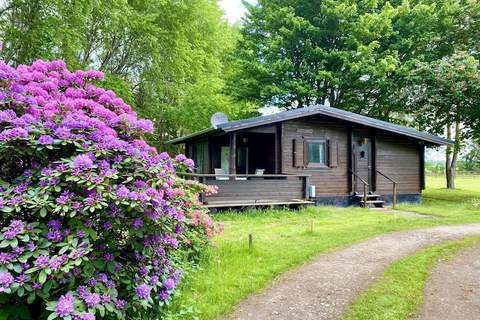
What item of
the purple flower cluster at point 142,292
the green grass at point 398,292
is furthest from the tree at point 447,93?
the purple flower cluster at point 142,292

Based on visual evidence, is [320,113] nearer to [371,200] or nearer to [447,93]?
[371,200]

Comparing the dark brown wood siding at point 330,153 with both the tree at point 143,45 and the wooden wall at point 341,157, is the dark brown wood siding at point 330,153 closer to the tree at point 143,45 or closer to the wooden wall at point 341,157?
the wooden wall at point 341,157

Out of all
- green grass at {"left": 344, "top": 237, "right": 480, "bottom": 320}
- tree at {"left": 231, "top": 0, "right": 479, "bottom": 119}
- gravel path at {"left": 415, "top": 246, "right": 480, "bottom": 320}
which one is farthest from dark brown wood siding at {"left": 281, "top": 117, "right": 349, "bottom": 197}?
gravel path at {"left": 415, "top": 246, "right": 480, "bottom": 320}

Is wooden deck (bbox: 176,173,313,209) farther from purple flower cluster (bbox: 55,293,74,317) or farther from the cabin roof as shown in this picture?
purple flower cluster (bbox: 55,293,74,317)

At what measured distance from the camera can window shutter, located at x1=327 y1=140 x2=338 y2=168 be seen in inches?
571

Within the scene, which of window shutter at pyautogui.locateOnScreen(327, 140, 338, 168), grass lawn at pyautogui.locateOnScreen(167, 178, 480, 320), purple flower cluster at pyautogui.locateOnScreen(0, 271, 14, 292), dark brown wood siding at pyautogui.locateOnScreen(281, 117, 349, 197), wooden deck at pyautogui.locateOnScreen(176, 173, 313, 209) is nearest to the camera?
purple flower cluster at pyautogui.locateOnScreen(0, 271, 14, 292)

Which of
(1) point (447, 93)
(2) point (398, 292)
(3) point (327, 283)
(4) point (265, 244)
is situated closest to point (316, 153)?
(1) point (447, 93)

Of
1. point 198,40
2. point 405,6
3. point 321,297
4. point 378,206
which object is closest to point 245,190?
point 378,206

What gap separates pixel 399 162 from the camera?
15.9 metres

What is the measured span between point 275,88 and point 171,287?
1802 cm

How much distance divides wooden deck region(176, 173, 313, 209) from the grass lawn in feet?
1.66

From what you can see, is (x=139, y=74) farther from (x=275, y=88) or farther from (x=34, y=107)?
(x=34, y=107)

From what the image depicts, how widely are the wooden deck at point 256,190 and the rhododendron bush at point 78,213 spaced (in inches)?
301

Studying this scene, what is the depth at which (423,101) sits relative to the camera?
17.9 m
